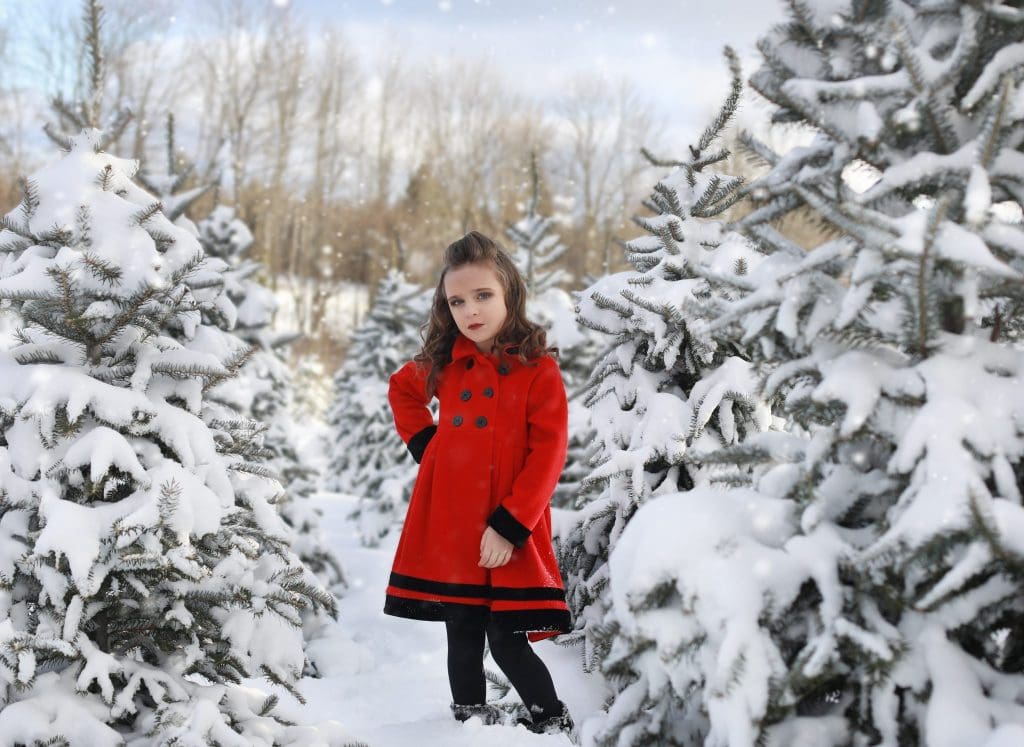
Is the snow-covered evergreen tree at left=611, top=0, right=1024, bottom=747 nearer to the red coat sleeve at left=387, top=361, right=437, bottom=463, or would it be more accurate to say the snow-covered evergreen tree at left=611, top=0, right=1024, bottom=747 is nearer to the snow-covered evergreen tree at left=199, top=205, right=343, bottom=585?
the red coat sleeve at left=387, top=361, right=437, bottom=463

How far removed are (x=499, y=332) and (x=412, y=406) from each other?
0.53 m

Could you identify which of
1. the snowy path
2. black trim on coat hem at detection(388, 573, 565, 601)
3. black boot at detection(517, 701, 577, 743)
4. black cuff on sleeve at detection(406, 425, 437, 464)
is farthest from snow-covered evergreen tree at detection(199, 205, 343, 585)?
black boot at detection(517, 701, 577, 743)

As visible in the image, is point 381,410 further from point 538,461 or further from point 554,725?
point 554,725

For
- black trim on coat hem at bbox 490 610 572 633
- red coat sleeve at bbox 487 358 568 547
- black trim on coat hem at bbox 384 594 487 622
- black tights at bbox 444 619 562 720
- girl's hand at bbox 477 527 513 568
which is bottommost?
black tights at bbox 444 619 562 720

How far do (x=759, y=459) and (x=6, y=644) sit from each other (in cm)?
197

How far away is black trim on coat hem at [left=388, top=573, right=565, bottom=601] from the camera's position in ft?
8.84

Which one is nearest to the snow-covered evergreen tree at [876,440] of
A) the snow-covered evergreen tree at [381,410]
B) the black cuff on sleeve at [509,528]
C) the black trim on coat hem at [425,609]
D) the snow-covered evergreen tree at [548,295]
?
the black cuff on sleeve at [509,528]

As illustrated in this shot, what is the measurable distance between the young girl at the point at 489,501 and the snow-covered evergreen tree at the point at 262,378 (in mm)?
2761

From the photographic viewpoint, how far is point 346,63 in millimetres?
31734

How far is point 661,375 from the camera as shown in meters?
3.15

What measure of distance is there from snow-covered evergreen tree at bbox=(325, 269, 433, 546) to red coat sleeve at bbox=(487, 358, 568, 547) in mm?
6643

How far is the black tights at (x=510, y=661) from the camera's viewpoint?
107 inches

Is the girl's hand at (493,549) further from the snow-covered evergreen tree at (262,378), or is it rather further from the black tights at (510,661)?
the snow-covered evergreen tree at (262,378)

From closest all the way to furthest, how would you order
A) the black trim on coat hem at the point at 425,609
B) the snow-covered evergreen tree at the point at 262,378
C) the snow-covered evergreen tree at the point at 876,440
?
the snow-covered evergreen tree at the point at 876,440 → the black trim on coat hem at the point at 425,609 → the snow-covered evergreen tree at the point at 262,378
